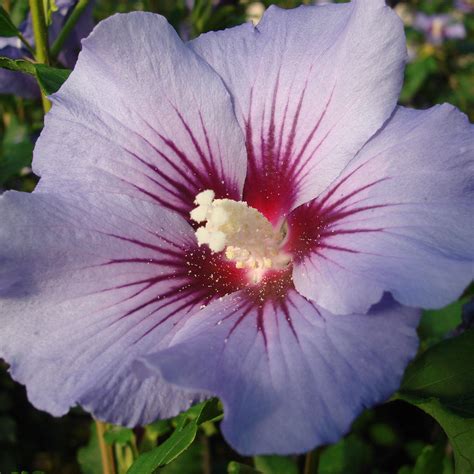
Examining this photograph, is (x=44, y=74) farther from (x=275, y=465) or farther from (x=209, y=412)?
(x=275, y=465)

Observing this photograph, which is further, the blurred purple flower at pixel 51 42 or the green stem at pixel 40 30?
the blurred purple flower at pixel 51 42

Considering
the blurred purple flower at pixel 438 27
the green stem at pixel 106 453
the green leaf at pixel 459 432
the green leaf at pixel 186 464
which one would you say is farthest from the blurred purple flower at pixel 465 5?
the green leaf at pixel 459 432

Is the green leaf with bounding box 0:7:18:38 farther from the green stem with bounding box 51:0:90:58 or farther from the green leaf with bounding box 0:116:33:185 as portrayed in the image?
the green leaf with bounding box 0:116:33:185

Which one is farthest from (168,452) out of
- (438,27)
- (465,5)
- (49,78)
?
(465,5)

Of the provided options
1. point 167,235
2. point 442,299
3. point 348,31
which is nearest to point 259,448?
point 442,299

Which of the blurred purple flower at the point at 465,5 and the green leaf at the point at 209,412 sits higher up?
the green leaf at the point at 209,412

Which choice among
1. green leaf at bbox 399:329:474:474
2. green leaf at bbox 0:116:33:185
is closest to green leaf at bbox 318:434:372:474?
green leaf at bbox 399:329:474:474

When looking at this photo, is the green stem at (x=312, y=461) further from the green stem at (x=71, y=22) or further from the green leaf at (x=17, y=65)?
the green stem at (x=71, y=22)

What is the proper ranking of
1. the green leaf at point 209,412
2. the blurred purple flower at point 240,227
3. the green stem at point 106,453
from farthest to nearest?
the green stem at point 106,453 → the green leaf at point 209,412 → the blurred purple flower at point 240,227
